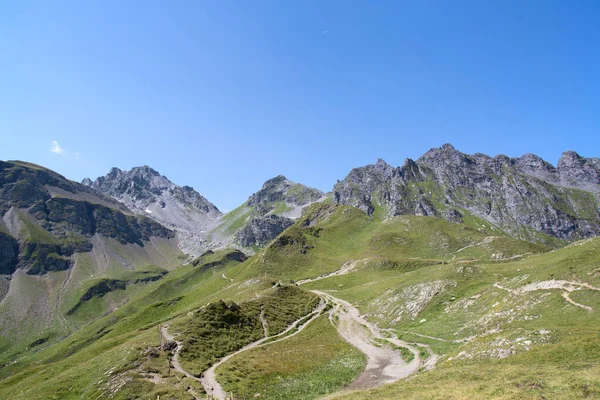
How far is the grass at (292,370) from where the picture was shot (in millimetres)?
39812

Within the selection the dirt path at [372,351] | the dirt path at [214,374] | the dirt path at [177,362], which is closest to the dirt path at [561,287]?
the dirt path at [372,351]

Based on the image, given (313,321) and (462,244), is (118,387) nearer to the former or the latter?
(313,321)

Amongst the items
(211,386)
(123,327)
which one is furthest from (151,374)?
(123,327)

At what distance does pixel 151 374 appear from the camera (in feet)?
141

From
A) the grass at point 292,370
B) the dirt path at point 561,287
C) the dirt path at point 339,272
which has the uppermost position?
the dirt path at point 561,287

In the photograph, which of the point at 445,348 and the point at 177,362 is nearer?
the point at 445,348

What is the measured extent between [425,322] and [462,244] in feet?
376

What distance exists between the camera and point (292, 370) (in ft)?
151

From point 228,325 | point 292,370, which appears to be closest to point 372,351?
point 292,370

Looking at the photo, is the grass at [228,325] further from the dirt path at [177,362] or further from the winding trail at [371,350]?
the winding trail at [371,350]

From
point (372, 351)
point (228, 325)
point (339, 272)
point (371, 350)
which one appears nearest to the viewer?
point (372, 351)

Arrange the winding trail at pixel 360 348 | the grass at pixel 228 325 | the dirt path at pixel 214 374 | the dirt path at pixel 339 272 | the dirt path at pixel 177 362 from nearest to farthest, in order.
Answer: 1. the dirt path at pixel 177 362
2. the dirt path at pixel 214 374
3. the winding trail at pixel 360 348
4. the grass at pixel 228 325
5. the dirt path at pixel 339 272

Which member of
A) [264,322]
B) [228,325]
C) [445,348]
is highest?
[228,325]

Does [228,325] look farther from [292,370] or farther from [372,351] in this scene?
[372,351]
